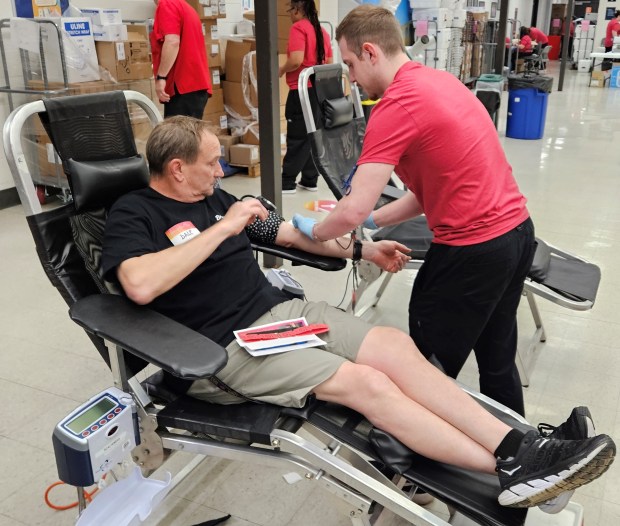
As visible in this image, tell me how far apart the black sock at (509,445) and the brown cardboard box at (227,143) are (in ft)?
14.8

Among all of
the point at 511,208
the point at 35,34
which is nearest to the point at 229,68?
the point at 35,34

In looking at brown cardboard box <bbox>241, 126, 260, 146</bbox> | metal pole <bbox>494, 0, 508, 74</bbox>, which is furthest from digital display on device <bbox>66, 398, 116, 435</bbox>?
metal pole <bbox>494, 0, 508, 74</bbox>

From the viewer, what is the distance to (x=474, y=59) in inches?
466

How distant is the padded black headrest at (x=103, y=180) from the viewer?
68.1 inches

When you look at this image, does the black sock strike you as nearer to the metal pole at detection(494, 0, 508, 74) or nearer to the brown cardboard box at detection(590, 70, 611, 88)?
the metal pole at detection(494, 0, 508, 74)

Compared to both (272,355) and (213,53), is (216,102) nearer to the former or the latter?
(213,53)

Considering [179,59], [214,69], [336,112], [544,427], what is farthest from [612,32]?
[544,427]

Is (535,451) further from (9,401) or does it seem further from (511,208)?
(9,401)

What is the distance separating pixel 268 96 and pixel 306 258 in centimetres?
170

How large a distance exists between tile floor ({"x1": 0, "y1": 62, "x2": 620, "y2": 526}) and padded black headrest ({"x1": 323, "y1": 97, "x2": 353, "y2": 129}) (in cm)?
89

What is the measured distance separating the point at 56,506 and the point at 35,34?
344 cm

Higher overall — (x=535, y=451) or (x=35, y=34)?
(x=35, y=34)

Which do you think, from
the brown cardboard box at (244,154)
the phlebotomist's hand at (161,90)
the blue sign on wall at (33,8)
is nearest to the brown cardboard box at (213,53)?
the brown cardboard box at (244,154)

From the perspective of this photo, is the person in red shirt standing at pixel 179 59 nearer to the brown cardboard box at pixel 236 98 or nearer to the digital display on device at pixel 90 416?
the brown cardboard box at pixel 236 98
